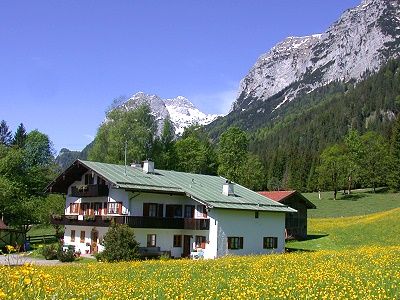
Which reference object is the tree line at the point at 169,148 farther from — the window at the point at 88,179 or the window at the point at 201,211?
the window at the point at 201,211

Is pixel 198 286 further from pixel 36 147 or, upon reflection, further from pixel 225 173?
pixel 36 147

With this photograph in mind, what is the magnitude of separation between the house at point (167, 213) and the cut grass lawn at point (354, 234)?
4540 mm

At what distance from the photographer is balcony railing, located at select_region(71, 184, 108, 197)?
4616cm

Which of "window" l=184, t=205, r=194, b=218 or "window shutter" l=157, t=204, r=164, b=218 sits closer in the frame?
"window shutter" l=157, t=204, r=164, b=218

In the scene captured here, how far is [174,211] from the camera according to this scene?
47.0m

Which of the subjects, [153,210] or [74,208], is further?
[74,208]

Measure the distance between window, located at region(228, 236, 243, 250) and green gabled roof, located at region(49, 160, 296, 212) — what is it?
2.81m

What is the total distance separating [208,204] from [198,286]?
91.1 feet

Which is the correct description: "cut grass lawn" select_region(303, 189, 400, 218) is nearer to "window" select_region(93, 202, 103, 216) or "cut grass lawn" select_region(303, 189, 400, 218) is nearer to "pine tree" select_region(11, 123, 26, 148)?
"window" select_region(93, 202, 103, 216)

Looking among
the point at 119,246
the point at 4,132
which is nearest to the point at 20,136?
the point at 4,132

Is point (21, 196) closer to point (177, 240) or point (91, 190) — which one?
point (91, 190)

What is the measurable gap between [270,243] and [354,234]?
Result: 412 inches

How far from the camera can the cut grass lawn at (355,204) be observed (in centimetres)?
7956

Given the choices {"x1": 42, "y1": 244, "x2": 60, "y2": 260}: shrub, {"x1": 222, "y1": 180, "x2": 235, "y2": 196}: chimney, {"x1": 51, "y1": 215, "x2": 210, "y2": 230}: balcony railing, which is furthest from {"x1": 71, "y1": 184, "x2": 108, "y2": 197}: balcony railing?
{"x1": 222, "y1": 180, "x2": 235, "y2": 196}: chimney
